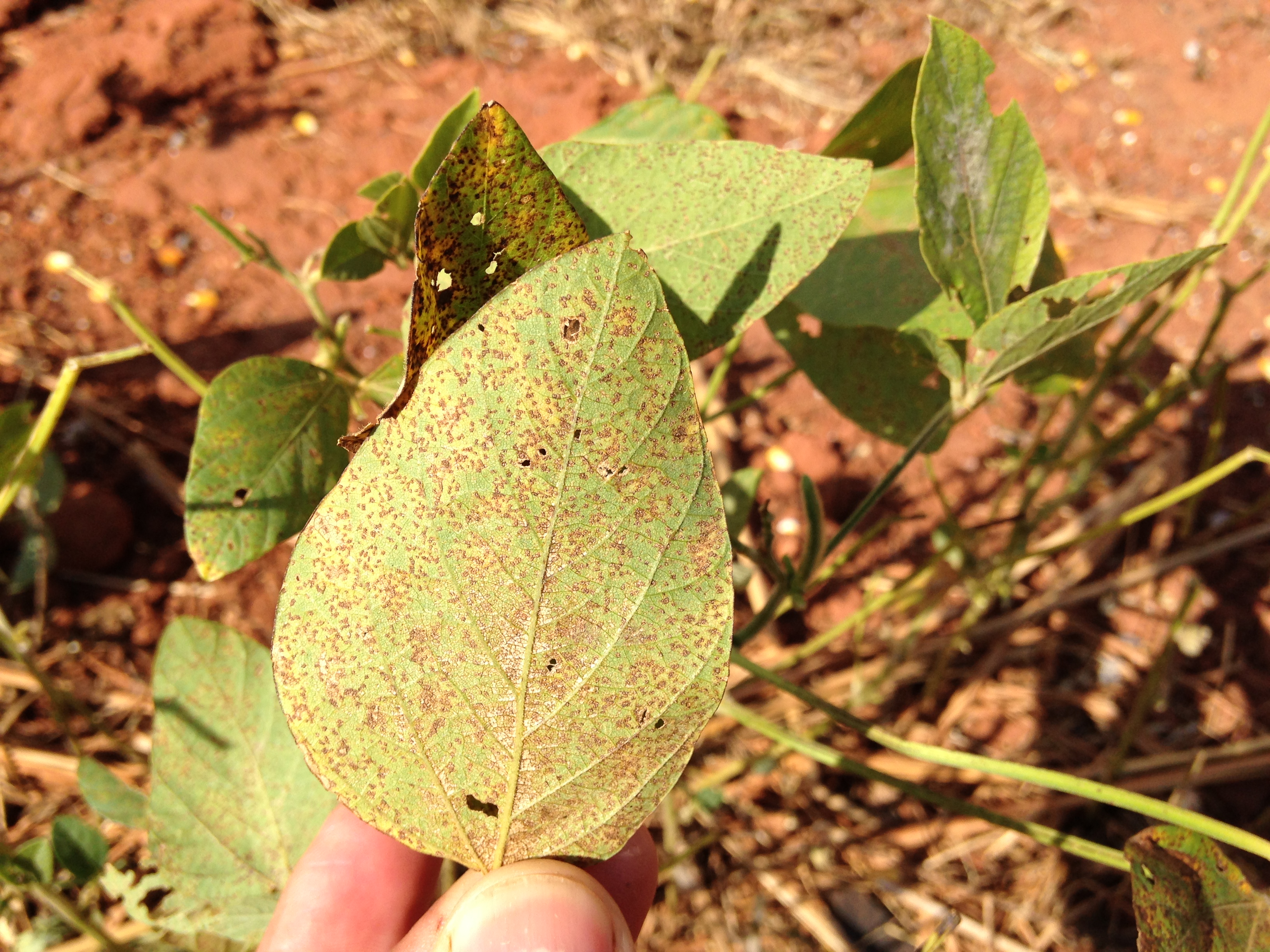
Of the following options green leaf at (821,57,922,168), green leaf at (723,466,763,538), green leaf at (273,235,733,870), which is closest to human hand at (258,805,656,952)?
green leaf at (273,235,733,870)

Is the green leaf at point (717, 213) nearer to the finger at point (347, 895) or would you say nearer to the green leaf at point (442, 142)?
the green leaf at point (442, 142)

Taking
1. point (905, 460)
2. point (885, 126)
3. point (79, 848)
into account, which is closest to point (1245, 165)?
point (885, 126)

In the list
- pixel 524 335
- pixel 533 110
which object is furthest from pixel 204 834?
pixel 533 110

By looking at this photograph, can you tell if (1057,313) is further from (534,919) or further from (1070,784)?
(534,919)

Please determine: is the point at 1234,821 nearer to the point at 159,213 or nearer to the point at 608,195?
the point at 608,195

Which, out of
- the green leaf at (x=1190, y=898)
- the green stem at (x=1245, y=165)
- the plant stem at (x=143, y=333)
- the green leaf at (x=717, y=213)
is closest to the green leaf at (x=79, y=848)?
the plant stem at (x=143, y=333)
